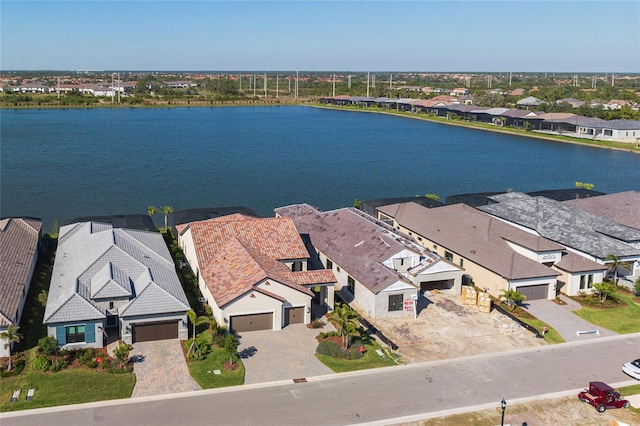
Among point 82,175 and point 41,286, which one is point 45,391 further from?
point 82,175

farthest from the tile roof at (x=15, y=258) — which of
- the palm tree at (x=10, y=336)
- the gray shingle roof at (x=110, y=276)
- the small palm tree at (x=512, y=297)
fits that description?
the small palm tree at (x=512, y=297)

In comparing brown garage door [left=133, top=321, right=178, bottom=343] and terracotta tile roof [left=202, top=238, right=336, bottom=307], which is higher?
terracotta tile roof [left=202, top=238, right=336, bottom=307]

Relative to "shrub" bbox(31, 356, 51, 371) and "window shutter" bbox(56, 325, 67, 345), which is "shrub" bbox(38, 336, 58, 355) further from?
"shrub" bbox(31, 356, 51, 371)

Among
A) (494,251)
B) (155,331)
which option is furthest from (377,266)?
(155,331)

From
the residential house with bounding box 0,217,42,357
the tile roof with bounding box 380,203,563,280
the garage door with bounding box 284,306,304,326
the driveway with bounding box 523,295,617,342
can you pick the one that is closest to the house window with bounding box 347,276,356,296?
the garage door with bounding box 284,306,304,326

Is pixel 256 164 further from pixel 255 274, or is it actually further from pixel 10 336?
pixel 10 336

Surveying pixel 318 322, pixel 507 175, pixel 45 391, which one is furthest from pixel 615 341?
pixel 507 175
